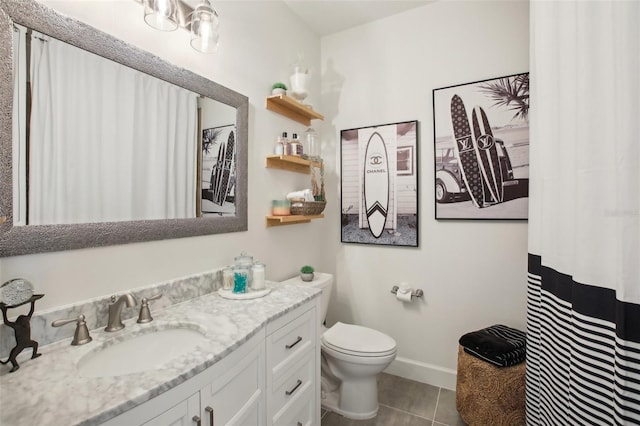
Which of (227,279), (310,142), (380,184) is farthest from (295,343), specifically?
(310,142)

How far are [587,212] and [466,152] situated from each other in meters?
1.19

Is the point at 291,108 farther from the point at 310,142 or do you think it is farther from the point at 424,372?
the point at 424,372

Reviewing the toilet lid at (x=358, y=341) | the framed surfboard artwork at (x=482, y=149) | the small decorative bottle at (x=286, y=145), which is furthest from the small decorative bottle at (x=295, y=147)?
the toilet lid at (x=358, y=341)

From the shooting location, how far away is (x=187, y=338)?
44.1 inches

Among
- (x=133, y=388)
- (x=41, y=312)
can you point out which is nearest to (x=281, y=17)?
(x=41, y=312)

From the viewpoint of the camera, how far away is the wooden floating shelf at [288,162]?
1.91m

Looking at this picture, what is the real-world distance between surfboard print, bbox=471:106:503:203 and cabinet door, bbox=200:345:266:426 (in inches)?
66.9

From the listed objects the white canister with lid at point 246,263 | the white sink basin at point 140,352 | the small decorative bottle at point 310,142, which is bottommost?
the white sink basin at point 140,352

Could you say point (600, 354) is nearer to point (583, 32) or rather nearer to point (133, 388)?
point (583, 32)

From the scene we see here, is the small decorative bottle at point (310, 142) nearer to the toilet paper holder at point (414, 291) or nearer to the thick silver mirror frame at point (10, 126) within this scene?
the thick silver mirror frame at point (10, 126)

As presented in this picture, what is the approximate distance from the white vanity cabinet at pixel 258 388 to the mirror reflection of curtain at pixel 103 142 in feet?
2.29

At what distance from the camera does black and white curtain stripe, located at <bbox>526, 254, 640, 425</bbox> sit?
29.7 inches

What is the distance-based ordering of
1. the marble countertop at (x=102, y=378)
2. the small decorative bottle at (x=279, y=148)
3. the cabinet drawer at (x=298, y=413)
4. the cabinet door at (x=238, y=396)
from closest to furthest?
the marble countertop at (x=102, y=378) < the cabinet door at (x=238, y=396) < the cabinet drawer at (x=298, y=413) < the small decorative bottle at (x=279, y=148)

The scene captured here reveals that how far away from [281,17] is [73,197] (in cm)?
178
